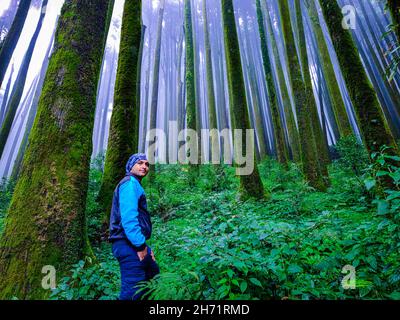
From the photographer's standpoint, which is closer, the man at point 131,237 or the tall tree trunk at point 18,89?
the man at point 131,237

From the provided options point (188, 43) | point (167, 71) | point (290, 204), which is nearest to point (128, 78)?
point (290, 204)

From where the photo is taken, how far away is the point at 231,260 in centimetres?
181

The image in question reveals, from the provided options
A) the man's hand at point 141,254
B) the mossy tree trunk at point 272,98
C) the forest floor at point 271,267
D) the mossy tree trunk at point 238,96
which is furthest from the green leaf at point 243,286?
the mossy tree trunk at point 272,98

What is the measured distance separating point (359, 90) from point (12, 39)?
11490 mm

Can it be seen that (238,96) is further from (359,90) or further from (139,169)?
(139,169)

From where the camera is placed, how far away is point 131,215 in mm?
2102

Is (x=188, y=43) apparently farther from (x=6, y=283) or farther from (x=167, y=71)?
(x=167, y=71)

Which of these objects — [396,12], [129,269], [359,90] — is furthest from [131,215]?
[359,90]

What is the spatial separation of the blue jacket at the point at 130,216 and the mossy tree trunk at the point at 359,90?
3.81 m

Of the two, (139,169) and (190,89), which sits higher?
(190,89)

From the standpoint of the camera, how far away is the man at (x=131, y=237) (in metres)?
2.04

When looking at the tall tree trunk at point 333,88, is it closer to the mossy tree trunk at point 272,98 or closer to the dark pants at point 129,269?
the mossy tree trunk at point 272,98

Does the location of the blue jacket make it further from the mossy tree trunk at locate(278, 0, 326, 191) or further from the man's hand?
the mossy tree trunk at locate(278, 0, 326, 191)
